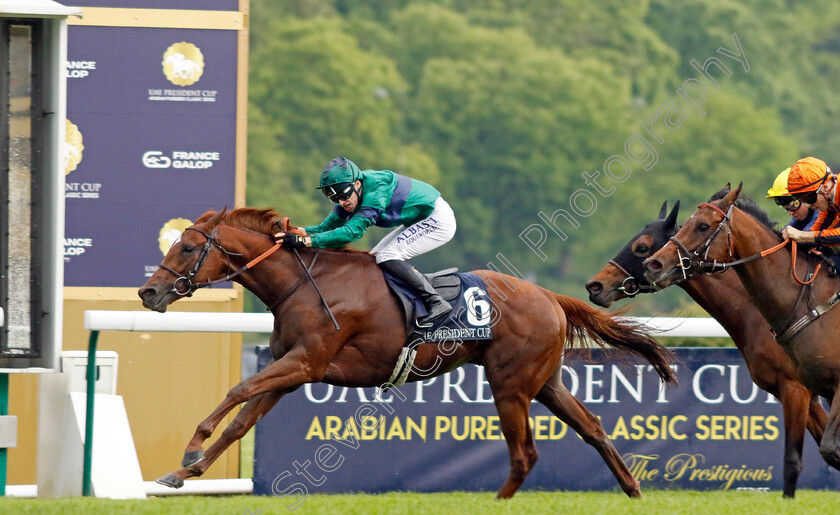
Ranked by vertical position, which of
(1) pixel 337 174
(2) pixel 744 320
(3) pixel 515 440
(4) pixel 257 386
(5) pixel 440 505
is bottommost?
(5) pixel 440 505

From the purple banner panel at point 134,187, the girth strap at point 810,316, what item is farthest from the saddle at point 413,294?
the purple banner panel at point 134,187

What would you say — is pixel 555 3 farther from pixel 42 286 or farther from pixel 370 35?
pixel 42 286

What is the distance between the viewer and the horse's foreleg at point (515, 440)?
677 centimetres

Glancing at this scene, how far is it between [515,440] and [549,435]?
1206mm

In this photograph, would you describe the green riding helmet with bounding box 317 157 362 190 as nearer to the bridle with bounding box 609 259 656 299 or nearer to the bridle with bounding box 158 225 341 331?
the bridle with bounding box 158 225 341 331

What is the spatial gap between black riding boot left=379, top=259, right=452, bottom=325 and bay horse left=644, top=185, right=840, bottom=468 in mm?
1082

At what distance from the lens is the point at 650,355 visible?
735cm

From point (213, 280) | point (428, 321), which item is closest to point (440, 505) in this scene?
point (428, 321)

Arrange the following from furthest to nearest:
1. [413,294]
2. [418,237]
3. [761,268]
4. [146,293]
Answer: [418,237] → [413,294] → [761,268] → [146,293]

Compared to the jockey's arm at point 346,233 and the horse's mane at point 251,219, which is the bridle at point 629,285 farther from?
the horse's mane at point 251,219

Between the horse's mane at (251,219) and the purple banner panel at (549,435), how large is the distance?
1201mm

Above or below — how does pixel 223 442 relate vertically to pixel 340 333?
below

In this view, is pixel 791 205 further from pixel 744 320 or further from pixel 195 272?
pixel 195 272

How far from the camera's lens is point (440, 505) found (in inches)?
254
